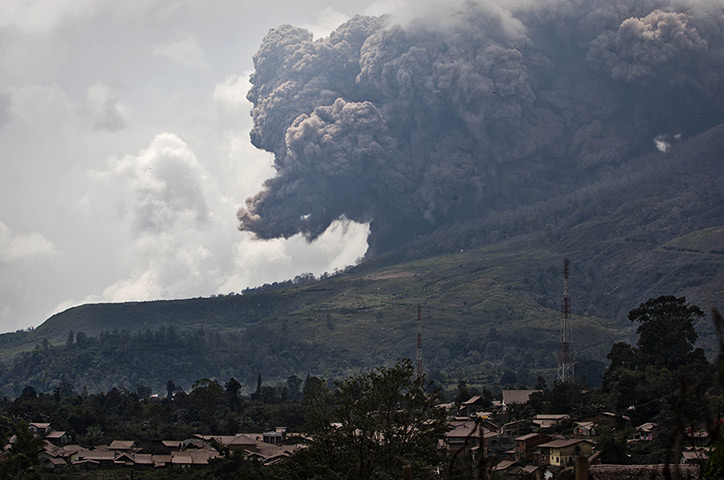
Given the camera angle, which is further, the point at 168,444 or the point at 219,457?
the point at 168,444

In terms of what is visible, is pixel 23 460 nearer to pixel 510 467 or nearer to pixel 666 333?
pixel 510 467

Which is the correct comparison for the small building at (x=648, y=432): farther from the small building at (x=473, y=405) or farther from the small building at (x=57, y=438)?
the small building at (x=57, y=438)

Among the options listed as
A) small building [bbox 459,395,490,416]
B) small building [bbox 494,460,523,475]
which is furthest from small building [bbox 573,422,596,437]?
small building [bbox 459,395,490,416]

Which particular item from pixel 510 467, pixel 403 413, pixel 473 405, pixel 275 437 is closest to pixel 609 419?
pixel 510 467

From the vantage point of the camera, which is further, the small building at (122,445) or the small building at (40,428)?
the small building at (40,428)

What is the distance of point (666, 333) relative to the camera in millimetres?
78812

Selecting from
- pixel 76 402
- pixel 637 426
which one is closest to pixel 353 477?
pixel 637 426

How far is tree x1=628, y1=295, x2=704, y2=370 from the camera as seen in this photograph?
76688mm

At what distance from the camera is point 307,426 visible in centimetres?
3212

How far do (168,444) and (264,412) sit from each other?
2386cm

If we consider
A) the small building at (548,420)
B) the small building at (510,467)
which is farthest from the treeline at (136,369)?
the small building at (510,467)

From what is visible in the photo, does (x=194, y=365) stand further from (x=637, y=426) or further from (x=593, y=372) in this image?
(x=637, y=426)

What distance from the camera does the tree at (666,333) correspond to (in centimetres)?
7669

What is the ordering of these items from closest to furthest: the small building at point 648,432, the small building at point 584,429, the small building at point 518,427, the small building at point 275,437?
the small building at point 648,432 < the small building at point 584,429 < the small building at point 518,427 < the small building at point 275,437
